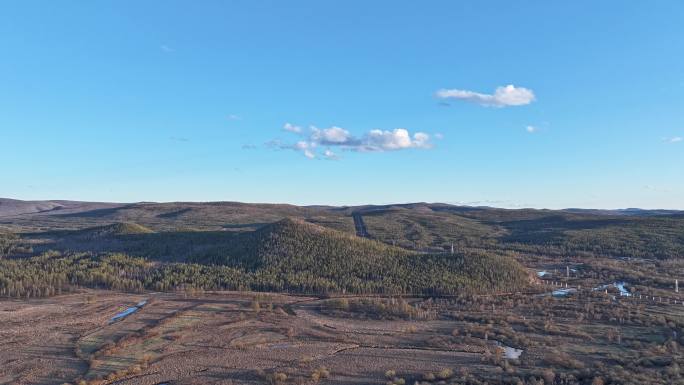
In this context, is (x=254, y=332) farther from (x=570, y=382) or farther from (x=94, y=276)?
(x=94, y=276)

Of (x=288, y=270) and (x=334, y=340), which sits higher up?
(x=288, y=270)

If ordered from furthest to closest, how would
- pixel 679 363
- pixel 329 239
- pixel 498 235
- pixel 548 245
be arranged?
pixel 498 235, pixel 548 245, pixel 329 239, pixel 679 363

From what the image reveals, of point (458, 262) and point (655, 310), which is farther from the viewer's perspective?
point (458, 262)

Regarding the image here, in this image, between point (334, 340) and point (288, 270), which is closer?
point (334, 340)

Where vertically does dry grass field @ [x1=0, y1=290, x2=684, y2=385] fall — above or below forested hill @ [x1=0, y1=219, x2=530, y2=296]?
below

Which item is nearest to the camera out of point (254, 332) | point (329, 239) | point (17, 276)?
point (254, 332)

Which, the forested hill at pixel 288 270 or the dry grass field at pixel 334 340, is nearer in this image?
the dry grass field at pixel 334 340

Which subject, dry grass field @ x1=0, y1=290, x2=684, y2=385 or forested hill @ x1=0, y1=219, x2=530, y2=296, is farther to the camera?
forested hill @ x1=0, y1=219, x2=530, y2=296

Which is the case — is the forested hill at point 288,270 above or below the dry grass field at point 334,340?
above

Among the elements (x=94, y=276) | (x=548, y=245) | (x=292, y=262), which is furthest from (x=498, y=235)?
(x=94, y=276)

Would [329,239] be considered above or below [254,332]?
above

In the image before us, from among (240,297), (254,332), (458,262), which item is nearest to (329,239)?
(458,262)
